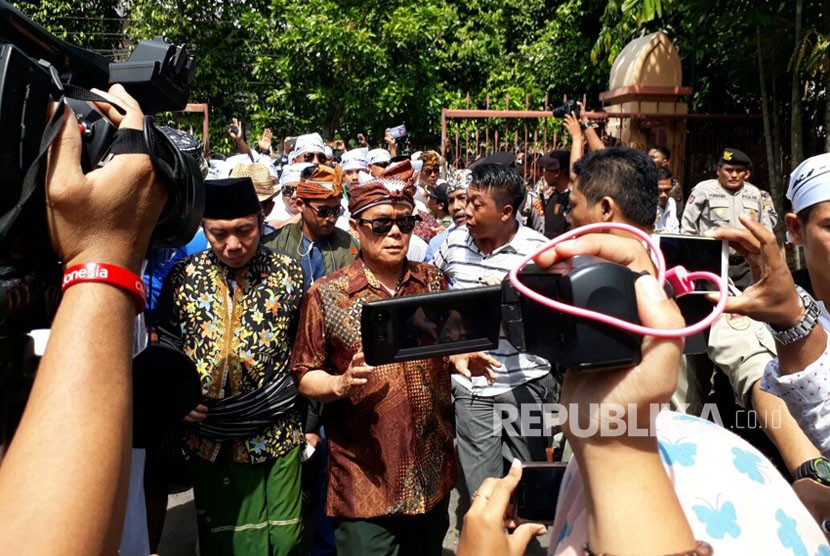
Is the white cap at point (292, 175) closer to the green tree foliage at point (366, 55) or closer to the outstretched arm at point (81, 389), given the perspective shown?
the outstretched arm at point (81, 389)

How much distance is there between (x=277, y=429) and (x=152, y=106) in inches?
75.9

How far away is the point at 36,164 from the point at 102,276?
6.4 inches

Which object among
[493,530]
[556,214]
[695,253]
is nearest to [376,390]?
A: [493,530]

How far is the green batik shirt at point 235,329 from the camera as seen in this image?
299cm

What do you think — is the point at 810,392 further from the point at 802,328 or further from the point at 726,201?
the point at 726,201

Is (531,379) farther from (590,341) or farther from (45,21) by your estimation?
(45,21)

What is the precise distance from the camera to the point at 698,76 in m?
11.2

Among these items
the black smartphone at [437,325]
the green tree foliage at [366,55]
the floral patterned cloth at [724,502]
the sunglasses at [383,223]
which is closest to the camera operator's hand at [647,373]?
the floral patterned cloth at [724,502]

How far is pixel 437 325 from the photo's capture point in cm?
118

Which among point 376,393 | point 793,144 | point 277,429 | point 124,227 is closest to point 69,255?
point 124,227

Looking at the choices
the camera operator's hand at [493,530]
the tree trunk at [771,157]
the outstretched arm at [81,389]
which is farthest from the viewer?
the tree trunk at [771,157]

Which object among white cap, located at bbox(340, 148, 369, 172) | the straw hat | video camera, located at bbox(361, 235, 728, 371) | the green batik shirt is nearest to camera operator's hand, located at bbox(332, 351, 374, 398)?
the green batik shirt

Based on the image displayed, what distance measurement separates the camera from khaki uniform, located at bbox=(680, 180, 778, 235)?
22.6ft

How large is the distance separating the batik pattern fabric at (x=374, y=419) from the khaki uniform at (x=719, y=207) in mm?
4822
